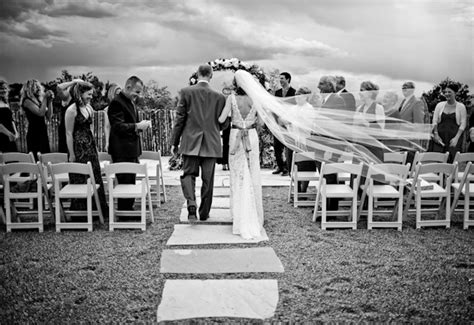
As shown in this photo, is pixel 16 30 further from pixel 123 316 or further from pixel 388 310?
pixel 388 310

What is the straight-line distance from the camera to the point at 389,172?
19.3ft

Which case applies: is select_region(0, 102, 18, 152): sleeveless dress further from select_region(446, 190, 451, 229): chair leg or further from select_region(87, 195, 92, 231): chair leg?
select_region(446, 190, 451, 229): chair leg

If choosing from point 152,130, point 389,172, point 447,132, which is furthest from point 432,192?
point 152,130

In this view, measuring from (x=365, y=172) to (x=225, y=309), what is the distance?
3172 mm

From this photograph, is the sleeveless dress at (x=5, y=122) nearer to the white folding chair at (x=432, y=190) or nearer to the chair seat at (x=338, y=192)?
the chair seat at (x=338, y=192)

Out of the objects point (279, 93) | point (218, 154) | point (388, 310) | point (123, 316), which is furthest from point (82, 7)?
point (388, 310)

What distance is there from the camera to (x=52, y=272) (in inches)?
177

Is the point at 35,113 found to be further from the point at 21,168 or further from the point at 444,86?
the point at 444,86

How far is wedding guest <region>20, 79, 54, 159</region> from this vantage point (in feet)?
26.1

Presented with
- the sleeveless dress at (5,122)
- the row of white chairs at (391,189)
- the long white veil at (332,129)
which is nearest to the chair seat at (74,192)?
the long white veil at (332,129)

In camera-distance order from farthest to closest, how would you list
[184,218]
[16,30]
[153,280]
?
[184,218] → [16,30] → [153,280]

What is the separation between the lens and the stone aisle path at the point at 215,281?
144 inches

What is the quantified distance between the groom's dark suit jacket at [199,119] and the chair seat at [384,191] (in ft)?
6.85

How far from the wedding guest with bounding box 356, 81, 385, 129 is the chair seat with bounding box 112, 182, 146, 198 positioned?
2894 millimetres
